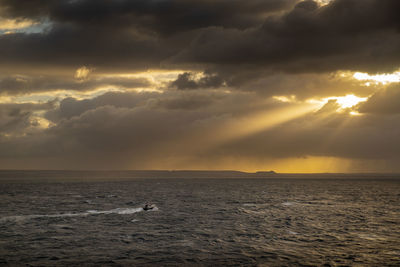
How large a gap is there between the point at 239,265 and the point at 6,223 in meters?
51.2

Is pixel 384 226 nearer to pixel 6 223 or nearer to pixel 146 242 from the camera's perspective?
pixel 146 242

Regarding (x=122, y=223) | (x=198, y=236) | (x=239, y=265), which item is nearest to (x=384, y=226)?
(x=198, y=236)

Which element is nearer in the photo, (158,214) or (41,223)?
(41,223)

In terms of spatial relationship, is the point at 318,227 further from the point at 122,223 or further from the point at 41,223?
the point at 41,223

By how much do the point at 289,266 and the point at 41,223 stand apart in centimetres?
4976

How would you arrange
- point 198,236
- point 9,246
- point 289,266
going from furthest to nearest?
1. point 198,236
2. point 9,246
3. point 289,266

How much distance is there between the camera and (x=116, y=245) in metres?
50.1

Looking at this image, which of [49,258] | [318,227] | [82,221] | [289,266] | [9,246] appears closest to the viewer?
[289,266]

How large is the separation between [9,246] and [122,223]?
24137 millimetres

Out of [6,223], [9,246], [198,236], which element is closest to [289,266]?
[198,236]

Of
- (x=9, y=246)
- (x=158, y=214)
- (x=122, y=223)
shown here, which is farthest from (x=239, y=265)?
(x=158, y=214)

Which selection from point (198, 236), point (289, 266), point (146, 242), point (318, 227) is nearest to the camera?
point (289, 266)

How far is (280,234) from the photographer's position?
59.7 m

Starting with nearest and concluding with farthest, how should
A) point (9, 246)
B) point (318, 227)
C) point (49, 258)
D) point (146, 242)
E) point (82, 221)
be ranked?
point (49, 258) < point (9, 246) < point (146, 242) < point (318, 227) < point (82, 221)
